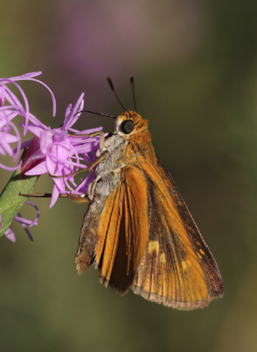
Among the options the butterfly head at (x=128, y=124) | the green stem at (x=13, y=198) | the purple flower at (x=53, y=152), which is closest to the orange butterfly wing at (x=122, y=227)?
the butterfly head at (x=128, y=124)

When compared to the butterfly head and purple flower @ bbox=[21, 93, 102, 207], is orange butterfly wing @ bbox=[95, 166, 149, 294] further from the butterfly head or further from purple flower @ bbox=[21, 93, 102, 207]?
purple flower @ bbox=[21, 93, 102, 207]

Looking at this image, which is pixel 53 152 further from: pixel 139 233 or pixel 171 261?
pixel 171 261

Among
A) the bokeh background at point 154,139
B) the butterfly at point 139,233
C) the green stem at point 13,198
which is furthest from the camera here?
the bokeh background at point 154,139

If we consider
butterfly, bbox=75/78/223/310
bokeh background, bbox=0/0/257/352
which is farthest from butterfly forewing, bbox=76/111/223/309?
bokeh background, bbox=0/0/257/352

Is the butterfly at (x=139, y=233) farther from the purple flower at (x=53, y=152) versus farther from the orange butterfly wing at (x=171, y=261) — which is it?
the purple flower at (x=53, y=152)

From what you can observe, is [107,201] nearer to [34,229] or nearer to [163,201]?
[163,201]

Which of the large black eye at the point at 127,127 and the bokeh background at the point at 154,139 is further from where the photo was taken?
the bokeh background at the point at 154,139
